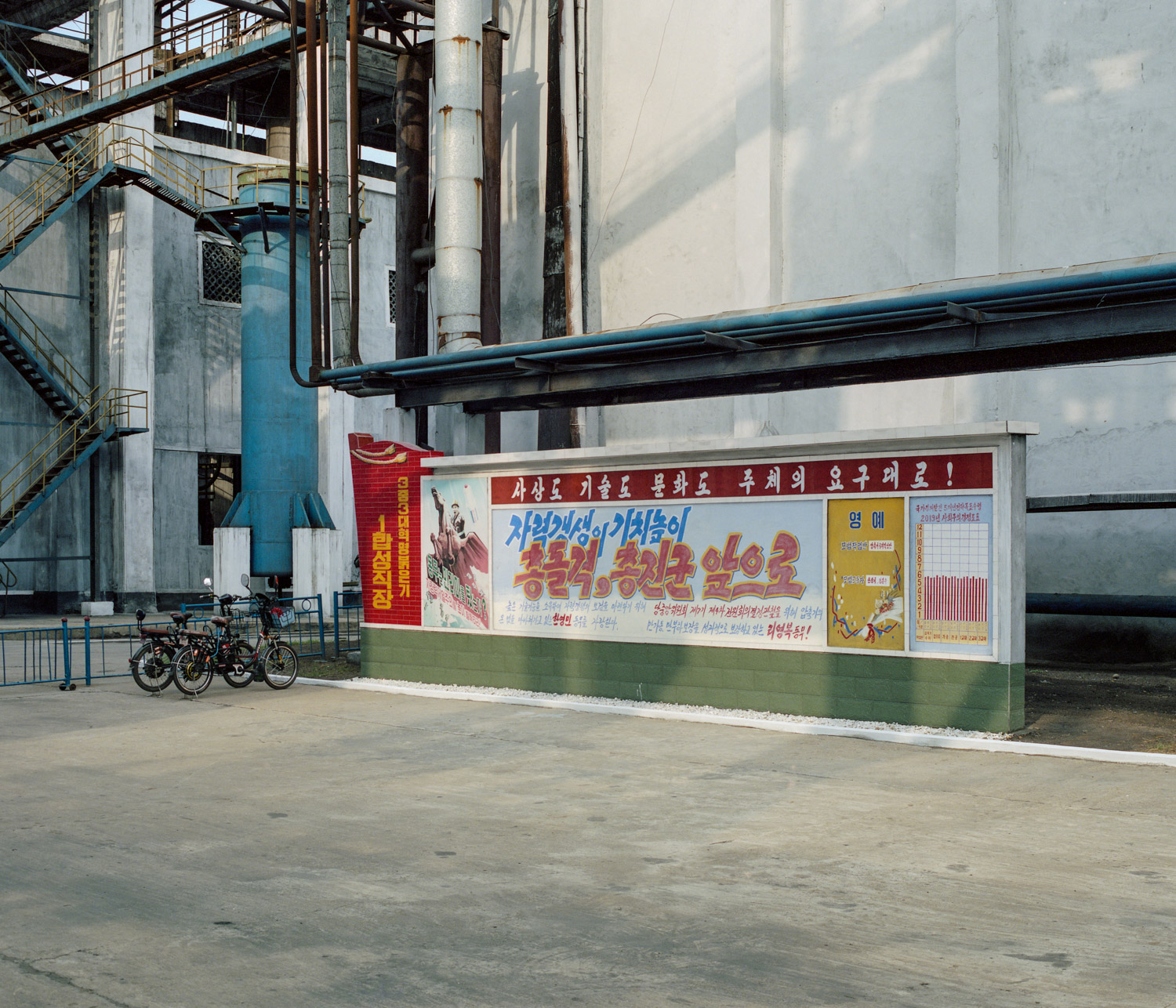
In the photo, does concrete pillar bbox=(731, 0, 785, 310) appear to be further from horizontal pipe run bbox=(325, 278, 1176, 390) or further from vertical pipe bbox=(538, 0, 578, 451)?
horizontal pipe run bbox=(325, 278, 1176, 390)

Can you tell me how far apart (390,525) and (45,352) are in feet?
72.0

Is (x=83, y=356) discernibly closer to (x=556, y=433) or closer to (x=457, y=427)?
(x=556, y=433)

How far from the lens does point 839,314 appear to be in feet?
41.9

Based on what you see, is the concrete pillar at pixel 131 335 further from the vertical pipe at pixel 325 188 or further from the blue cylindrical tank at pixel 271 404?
the vertical pipe at pixel 325 188

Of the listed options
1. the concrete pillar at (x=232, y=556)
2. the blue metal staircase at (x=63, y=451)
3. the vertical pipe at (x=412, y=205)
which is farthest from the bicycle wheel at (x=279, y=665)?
the blue metal staircase at (x=63, y=451)

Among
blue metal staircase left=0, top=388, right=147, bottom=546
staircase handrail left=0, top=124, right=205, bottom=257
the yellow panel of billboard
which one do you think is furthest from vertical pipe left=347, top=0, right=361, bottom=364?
blue metal staircase left=0, top=388, right=147, bottom=546

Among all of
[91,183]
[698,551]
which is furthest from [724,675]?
[91,183]

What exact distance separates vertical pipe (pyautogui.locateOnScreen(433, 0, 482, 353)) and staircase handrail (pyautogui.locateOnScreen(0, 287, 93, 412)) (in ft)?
64.5

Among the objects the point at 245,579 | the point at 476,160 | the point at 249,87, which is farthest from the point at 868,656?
the point at 249,87

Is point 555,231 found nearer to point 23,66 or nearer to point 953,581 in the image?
point 953,581

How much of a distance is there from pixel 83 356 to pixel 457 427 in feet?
72.1

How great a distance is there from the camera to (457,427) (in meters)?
18.3

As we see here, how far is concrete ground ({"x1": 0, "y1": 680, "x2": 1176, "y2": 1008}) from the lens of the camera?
568 centimetres

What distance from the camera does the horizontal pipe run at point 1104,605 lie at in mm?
16344
